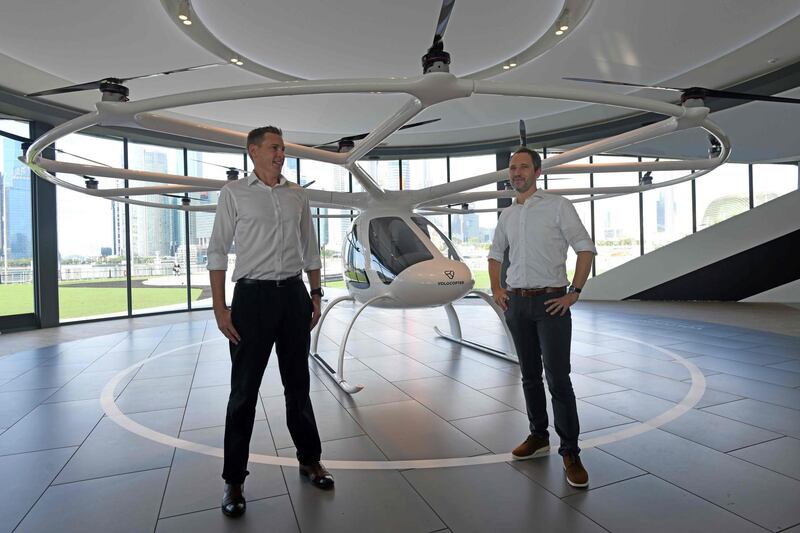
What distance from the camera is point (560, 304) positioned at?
2740 mm

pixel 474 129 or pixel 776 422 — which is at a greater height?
pixel 474 129

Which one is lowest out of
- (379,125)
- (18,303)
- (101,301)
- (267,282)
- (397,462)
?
(101,301)

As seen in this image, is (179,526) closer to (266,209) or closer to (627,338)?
(266,209)

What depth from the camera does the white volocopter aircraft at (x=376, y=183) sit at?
2.73 m

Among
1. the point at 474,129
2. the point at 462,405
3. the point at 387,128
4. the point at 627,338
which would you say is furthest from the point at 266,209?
the point at 474,129

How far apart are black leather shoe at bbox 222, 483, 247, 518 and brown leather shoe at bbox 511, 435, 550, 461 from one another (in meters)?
1.73

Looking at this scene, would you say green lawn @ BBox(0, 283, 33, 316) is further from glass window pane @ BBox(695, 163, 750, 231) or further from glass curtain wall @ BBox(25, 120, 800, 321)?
glass window pane @ BBox(695, 163, 750, 231)

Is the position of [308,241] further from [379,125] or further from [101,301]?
[101,301]

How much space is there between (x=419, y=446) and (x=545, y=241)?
1739 mm

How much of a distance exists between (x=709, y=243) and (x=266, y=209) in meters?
14.0

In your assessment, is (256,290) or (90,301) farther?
(90,301)

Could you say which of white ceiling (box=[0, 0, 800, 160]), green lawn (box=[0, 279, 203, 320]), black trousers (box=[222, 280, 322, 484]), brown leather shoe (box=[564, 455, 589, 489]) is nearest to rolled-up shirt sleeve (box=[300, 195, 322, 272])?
black trousers (box=[222, 280, 322, 484])

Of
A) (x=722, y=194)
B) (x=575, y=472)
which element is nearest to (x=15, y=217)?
(x=575, y=472)

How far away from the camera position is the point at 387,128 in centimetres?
351
